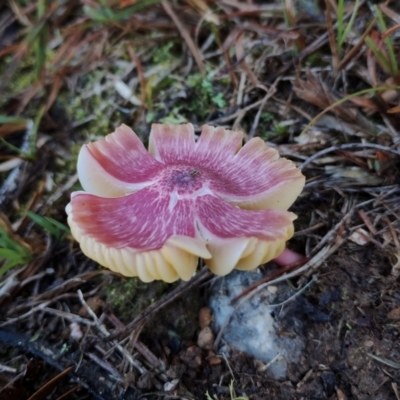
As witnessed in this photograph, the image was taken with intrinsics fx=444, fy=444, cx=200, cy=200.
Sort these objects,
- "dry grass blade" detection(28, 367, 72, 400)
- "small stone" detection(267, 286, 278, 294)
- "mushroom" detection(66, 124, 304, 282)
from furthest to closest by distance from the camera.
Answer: "small stone" detection(267, 286, 278, 294) < "dry grass blade" detection(28, 367, 72, 400) < "mushroom" detection(66, 124, 304, 282)

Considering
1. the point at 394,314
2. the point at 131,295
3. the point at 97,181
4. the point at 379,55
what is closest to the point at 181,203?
the point at 97,181

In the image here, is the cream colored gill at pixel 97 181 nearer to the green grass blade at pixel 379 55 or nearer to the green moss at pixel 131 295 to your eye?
the green moss at pixel 131 295

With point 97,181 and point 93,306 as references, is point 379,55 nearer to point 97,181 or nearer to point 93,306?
point 97,181

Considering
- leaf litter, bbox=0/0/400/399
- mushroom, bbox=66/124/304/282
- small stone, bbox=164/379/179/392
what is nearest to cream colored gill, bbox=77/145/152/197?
mushroom, bbox=66/124/304/282

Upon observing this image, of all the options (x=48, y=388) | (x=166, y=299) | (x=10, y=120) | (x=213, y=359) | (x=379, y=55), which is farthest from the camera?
(x=10, y=120)

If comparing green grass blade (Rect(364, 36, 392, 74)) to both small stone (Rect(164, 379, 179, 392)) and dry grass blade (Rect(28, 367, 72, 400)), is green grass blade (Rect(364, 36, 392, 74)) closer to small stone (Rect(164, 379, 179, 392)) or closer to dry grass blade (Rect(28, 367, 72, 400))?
small stone (Rect(164, 379, 179, 392))

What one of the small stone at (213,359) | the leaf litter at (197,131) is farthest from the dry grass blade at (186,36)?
the small stone at (213,359)
